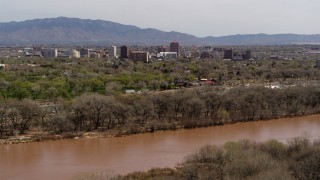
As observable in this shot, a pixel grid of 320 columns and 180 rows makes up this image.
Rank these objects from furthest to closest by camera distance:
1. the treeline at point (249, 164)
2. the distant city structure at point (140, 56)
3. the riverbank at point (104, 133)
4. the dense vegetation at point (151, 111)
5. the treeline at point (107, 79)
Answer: the distant city structure at point (140, 56) < the treeline at point (107, 79) < the dense vegetation at point (151, 111) < the riverbank at point (104, 133) < the treeline at point (249, 164)

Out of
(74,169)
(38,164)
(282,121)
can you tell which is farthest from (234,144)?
(282,121)

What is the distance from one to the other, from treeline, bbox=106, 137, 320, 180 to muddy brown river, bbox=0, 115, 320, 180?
1922 mm

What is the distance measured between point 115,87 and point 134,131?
1153 cm

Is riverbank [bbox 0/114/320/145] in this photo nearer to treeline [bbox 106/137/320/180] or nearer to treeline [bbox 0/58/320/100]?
treeline [bbox 106/137/320/180]

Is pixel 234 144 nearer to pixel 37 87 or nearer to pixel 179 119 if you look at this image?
pixel 179 119

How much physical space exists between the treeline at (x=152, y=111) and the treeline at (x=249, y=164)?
7.38 m

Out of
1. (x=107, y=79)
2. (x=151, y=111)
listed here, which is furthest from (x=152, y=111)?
(x=107, y=79)

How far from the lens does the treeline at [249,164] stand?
11.8 meters

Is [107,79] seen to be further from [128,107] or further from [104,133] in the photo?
[104,133]

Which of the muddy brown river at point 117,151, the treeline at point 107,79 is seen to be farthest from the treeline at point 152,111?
the treeline at point 107,79

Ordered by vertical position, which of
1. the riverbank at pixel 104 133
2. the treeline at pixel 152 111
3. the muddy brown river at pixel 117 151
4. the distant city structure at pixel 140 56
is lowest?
the muddy brown river at pixel 117 151

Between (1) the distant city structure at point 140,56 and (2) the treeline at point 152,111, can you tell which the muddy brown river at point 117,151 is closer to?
(2) the treeline at point 152,111

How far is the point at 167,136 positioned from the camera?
21.9m

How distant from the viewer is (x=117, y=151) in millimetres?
19016
